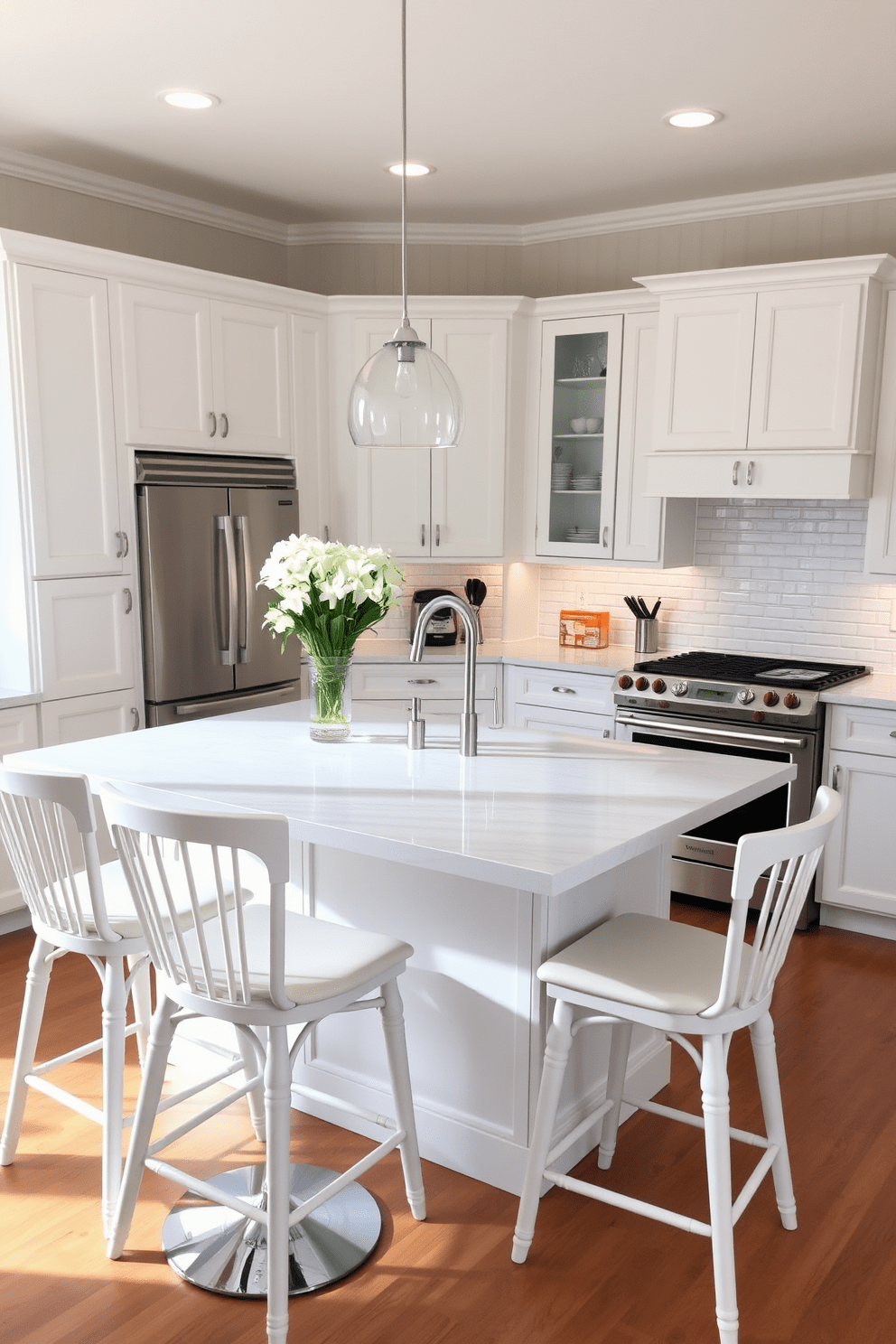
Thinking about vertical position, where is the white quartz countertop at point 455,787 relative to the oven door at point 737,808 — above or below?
above

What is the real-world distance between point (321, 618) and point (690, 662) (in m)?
2.22

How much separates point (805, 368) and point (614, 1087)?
2811mm

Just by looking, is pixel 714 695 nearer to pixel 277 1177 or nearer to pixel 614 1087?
pixel 614 1087

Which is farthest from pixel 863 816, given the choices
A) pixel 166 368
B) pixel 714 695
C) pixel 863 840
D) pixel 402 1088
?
pixel 166 368

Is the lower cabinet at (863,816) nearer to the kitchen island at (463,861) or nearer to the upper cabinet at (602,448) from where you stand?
the upper cabinet at (602,448)

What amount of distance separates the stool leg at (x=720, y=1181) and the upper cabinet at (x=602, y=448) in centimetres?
304

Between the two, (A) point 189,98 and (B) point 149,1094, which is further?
(A) point 189,98

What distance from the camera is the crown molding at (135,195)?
4242 millimetres

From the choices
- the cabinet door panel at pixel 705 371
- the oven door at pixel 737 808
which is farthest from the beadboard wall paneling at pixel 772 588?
the oven door at pixel 737 808

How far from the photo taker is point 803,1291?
2242 mm

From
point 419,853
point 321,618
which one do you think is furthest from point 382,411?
point 419,853

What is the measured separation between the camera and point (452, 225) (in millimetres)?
5203

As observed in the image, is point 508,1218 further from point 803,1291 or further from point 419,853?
point 419,853

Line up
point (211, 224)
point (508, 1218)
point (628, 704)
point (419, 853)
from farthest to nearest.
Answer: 1. point (211, 224)
2. point (628, 704)
3. point (508, 1218)
4. point (419, 853)
